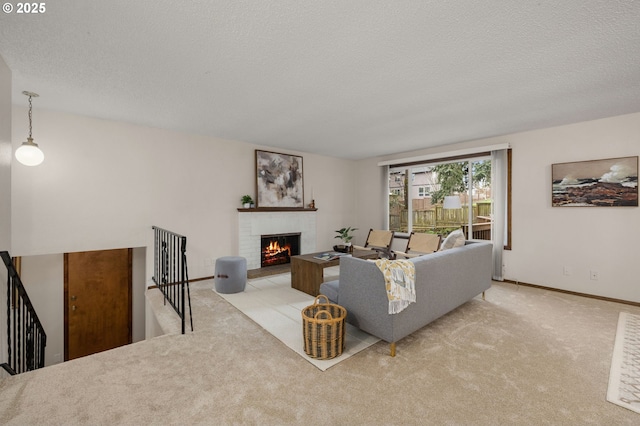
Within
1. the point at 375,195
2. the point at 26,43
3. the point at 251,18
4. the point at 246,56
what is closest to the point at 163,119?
the point at 26,43

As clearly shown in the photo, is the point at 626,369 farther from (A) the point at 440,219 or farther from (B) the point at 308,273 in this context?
(A) the point at 440,219

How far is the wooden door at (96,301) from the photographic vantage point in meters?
4.27

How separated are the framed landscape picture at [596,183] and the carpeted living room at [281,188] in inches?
0.9

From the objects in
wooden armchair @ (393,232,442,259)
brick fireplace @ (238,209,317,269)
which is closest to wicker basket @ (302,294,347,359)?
wooden armchair @ (393,232,442,259)

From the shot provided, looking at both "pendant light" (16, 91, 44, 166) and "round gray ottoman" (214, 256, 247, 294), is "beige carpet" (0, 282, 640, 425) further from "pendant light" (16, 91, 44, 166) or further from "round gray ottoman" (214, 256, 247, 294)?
"pendant light" (16, 91, 44, 166)

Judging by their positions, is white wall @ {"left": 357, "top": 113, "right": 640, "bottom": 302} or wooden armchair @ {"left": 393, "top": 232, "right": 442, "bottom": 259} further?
wooden armchair @ {"left": 393, "top": 232, "right": 442, "bottom": 259}

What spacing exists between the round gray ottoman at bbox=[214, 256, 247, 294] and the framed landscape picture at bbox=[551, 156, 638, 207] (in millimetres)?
4787

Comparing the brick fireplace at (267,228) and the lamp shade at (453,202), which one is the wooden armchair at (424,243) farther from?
the brick fireplace at (267,228)

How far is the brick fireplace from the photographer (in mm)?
5055

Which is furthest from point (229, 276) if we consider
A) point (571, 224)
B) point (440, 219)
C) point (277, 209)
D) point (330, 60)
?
point (571, 224)

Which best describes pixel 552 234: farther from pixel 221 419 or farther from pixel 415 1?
pixel 221 419

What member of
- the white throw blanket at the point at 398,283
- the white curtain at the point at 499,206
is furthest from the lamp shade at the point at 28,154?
the white curtain at the point at 499,206

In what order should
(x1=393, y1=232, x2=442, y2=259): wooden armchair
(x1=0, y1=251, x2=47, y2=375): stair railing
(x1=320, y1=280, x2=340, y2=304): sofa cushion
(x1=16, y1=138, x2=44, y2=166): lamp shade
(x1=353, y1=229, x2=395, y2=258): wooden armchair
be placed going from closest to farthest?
(x1=0, y1=251, x2=47, y2=375): stair railing < (x1=320, y1=280, x2=340, y2=304): sofa cushion < (x1=16, y1=138, x2=44, y2=166): lamp shade < (x1=393, y1=232, x2=442, y2=259): wooden armchair < (x1=353, y1=229, x2=395, y2=258): wooden armchair

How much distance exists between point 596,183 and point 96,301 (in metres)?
7.74
